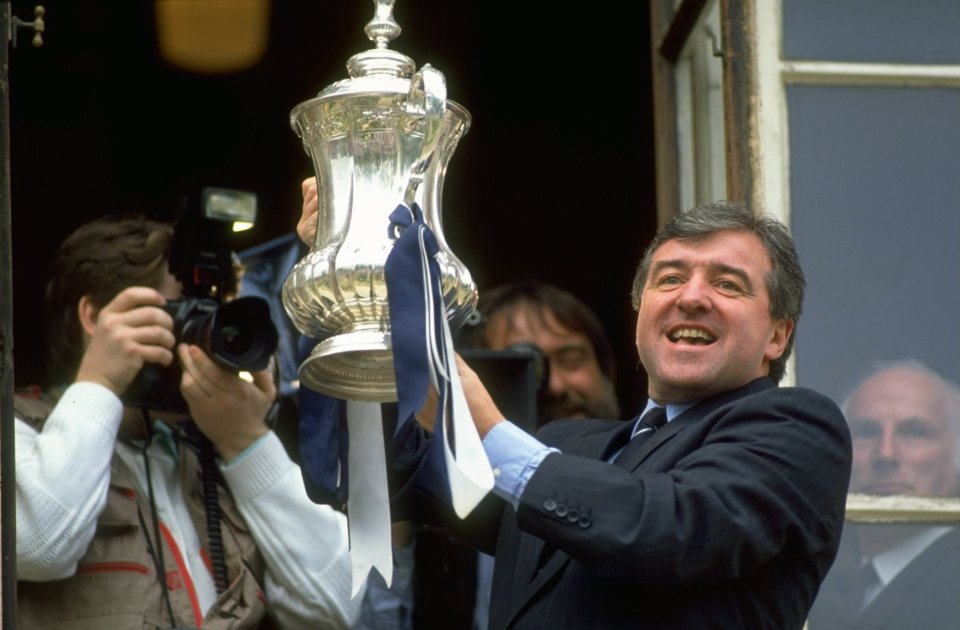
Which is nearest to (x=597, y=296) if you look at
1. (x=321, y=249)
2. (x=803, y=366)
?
(x=803, y=366)

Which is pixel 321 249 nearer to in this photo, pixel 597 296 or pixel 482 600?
pixel 482 600

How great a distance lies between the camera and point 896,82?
4066 mm

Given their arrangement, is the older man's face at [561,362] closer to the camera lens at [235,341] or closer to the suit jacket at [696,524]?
the camera lens at [235,341]

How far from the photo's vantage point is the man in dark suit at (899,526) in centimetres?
379

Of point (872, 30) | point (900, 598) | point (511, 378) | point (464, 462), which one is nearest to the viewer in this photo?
point (464, 462)

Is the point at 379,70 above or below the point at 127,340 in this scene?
above

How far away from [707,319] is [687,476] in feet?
1.24

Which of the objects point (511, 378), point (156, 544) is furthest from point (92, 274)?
point (511, 378)

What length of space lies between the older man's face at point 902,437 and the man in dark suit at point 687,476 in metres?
0.66

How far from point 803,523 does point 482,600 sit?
1422 mm

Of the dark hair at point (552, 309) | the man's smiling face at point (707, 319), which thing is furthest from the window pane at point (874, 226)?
the dark hair at point (552, 309)

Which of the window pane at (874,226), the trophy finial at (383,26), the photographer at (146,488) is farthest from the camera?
the window pane at (874,226)

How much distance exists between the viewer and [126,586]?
356 cm

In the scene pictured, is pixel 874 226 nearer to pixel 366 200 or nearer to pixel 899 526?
pixel 899 526
